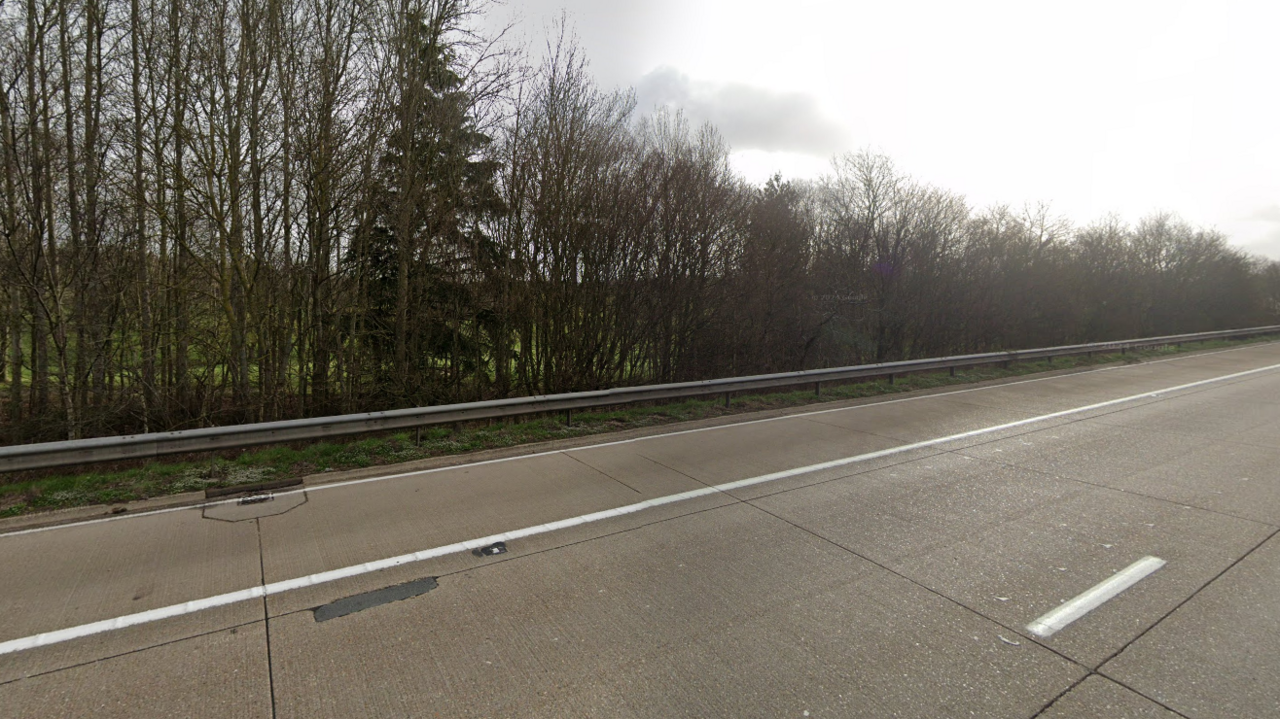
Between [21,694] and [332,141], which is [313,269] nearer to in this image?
[332,141]

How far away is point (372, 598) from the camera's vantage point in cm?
354

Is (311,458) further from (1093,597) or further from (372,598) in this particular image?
(1093,597)

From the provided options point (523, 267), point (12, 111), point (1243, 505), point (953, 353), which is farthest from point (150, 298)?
point (953, 353)

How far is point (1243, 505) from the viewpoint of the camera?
210 inches

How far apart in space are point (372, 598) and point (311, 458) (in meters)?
4.24

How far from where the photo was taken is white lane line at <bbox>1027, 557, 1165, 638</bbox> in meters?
3.27

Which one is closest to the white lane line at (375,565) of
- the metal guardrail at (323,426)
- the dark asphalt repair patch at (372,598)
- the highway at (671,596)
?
the highway at (671,596)

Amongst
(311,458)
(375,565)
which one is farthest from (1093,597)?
(311,458)

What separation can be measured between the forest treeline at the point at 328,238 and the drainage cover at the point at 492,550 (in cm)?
817

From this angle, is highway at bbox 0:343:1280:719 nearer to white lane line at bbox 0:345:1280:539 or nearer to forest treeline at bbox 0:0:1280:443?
white lane line at bbox 0:345:1280:539

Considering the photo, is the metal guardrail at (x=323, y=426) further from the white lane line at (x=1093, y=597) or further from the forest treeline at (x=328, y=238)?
the white lane line at (x=1093, y=597)

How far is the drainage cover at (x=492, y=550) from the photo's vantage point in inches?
166

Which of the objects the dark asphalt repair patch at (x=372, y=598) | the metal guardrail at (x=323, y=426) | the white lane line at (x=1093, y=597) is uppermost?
the metal guardrail at (x=323, y=426)

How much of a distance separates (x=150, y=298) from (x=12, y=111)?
11.3 feet
